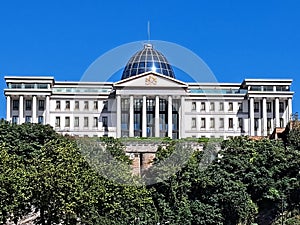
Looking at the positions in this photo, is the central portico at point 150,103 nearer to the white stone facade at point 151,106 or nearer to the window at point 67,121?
the white stone facade at point 151,106

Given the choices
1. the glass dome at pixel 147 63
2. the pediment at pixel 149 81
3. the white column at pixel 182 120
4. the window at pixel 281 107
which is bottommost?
the white column at pixel 182 120

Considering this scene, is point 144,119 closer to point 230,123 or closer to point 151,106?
point 151,106

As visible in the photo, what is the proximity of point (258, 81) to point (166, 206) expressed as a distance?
34.5 metres

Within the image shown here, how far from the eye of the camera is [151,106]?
83.9 meters

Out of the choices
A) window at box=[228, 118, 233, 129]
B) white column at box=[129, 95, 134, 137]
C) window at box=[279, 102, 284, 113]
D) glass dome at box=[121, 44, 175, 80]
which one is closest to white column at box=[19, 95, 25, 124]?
glass dome at box=[121, 44, 175, 80]

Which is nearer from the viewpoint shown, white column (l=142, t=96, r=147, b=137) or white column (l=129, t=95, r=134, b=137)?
white column (l=129, t=95, r=134, b=137)

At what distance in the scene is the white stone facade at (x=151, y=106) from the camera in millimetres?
83000

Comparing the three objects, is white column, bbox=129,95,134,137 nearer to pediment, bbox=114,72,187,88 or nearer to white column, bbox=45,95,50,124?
pediment, bbox=114,72,187,88

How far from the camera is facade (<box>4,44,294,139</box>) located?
8300 centimetres

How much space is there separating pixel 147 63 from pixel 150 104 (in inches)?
165

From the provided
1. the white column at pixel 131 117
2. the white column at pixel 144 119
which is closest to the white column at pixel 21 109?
the white column at pixel 131 117

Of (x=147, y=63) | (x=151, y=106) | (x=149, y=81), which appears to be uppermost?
(x=147, y=63)

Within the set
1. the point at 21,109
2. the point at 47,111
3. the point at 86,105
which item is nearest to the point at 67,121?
the point at 47,111

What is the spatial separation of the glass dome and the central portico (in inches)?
64.2
